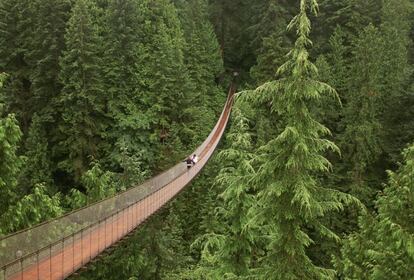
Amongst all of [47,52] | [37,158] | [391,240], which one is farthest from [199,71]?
[391,240]

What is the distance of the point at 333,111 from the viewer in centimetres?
2941

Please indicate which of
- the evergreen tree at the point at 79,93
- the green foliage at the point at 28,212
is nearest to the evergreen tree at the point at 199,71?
the evergreen tree at the point at 79,93

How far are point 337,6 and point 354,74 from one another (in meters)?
12.2

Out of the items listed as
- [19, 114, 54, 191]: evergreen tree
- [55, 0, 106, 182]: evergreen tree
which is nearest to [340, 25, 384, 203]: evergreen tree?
[55, 0, 106, 182]: evergreen tree

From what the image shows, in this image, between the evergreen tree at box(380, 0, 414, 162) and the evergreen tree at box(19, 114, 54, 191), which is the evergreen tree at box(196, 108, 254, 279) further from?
the evergreen tree at box(380, 0, 414, 162)

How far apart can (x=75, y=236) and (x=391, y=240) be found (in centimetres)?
654

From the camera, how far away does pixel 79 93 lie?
1040 inches

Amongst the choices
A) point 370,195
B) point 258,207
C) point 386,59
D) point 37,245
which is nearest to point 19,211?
point 37,245

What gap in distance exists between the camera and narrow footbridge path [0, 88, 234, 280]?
25.5 ft

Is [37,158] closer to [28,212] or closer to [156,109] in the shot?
[156,109]

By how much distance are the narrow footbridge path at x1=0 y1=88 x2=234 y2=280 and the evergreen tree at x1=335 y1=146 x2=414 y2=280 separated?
534 centimetres

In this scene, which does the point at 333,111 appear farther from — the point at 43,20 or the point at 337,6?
the point at 43,20

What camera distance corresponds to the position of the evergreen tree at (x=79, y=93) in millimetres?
26156

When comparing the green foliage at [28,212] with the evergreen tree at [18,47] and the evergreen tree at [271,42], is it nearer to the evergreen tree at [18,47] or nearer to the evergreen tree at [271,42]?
the evergreen tree at [18,47]
